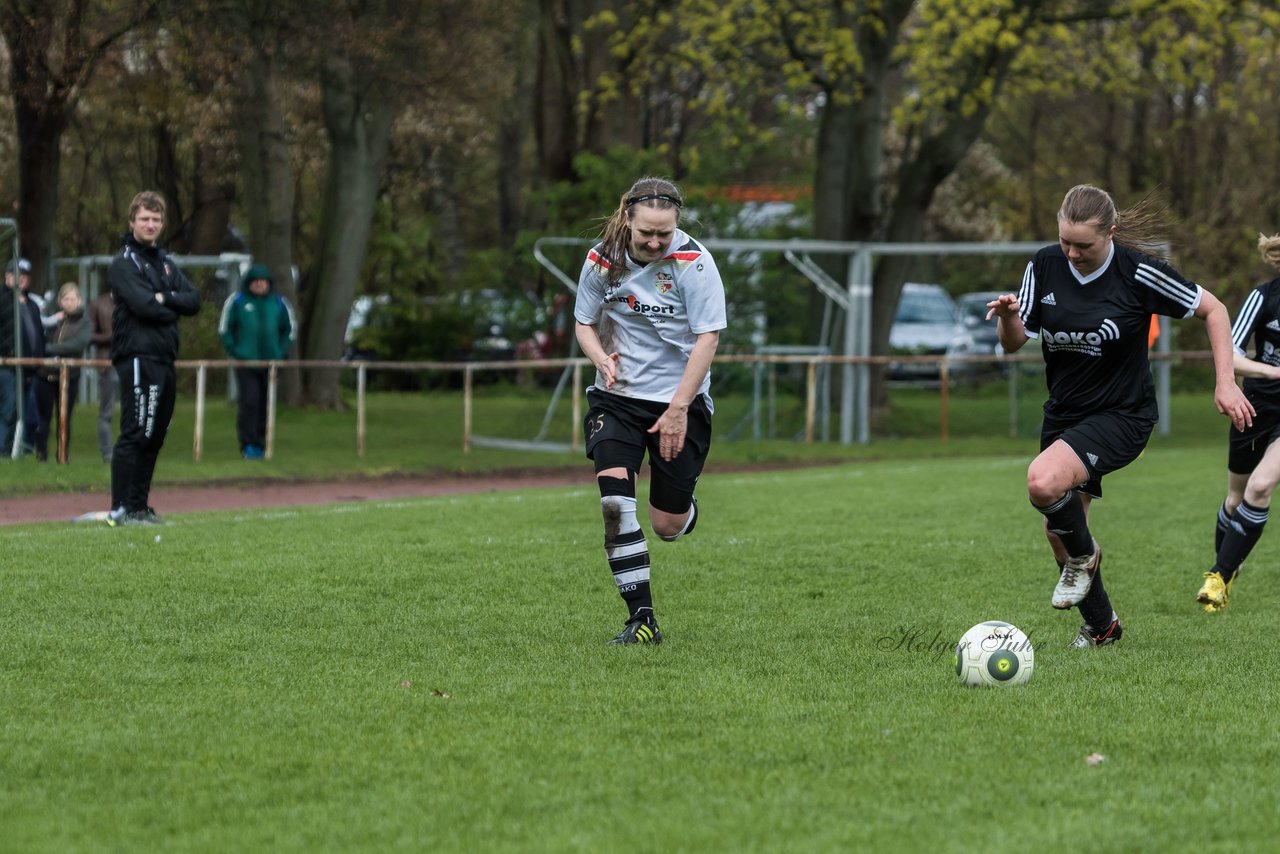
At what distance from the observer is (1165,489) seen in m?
15.5

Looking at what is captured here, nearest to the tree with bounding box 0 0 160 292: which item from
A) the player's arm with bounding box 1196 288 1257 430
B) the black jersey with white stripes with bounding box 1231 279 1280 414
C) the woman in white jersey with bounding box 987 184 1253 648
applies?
the black jersey with white stripes with bounding box 1231 279 1280 414

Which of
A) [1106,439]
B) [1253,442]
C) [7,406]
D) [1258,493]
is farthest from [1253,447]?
[7,406]

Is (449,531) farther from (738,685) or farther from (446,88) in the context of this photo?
(446,88)

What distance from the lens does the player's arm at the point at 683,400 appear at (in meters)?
7.14

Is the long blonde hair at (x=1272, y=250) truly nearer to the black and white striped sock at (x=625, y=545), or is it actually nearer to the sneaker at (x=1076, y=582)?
the sneaker at (x=1076, y=582)

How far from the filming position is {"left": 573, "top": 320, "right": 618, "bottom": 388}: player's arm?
7.29 metres

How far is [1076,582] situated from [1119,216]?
1.58 metres

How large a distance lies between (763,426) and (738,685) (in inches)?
643

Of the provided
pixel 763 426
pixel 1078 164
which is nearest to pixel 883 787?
pixel 763 426

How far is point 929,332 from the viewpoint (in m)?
33.2

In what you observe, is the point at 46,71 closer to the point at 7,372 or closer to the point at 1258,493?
the point at 7,372

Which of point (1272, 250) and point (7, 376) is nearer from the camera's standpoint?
point (1272, 250)

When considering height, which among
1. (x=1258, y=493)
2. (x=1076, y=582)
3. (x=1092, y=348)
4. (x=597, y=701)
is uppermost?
(x=1092, y=348)

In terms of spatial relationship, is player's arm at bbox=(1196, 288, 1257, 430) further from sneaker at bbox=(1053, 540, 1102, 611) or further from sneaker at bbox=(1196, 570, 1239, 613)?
sneaker at bbox=(1196, 570, 1239, 613)
